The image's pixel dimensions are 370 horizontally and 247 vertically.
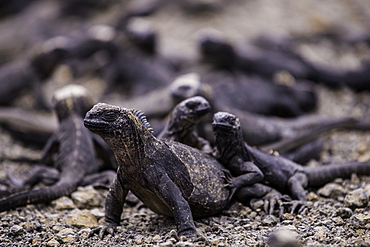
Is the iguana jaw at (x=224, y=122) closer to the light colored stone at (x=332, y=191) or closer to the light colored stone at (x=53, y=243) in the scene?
the light colored stone at (x=332, y=191)

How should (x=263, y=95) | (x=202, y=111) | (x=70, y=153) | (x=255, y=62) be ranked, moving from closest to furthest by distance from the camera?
(x=202, y=111)
(x=70, y=153)
(x=263, y=95)
(x=255, y=62)

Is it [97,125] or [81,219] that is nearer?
[97,125]

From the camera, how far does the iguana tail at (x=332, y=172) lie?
615 centimetres

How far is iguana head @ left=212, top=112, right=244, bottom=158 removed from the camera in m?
5.33

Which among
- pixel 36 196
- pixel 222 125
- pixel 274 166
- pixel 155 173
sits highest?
pixel 222 125

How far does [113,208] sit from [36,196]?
3.99 feet

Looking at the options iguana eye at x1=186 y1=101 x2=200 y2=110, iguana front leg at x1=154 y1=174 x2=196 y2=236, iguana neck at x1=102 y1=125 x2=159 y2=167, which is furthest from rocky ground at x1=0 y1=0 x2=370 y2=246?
iguana eye at x1=186 y1=101 x2=200 y2=110

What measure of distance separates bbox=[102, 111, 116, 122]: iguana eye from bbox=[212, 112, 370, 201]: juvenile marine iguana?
118 centimetres

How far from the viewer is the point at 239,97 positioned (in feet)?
31.7

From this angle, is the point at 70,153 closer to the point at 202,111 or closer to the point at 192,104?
the point at 192,104

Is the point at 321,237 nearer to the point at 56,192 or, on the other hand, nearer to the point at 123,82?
the point at 56,192

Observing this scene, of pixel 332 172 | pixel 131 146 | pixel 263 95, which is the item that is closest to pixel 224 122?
pixel 131 146

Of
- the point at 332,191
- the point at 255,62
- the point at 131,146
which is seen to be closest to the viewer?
the point at 131,146

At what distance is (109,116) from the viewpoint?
4703 millimetres
